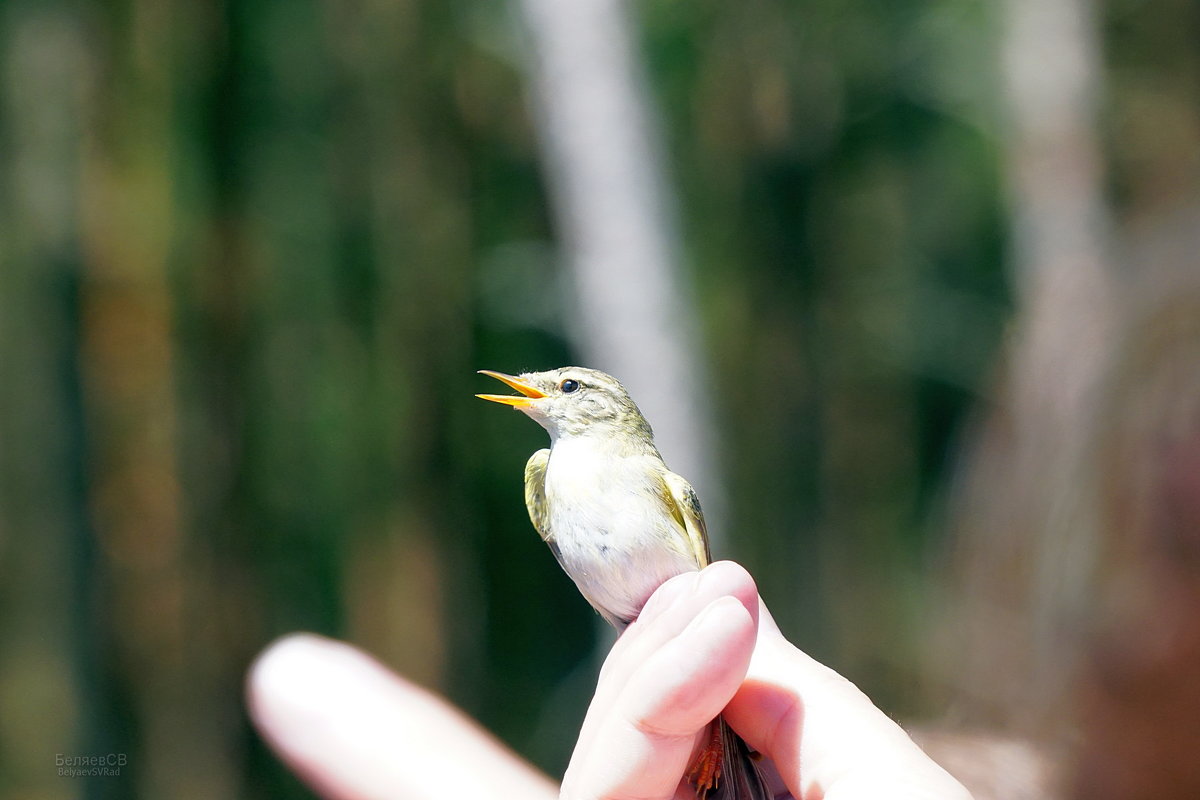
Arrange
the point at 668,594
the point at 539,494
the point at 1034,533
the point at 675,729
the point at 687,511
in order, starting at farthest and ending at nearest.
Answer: the point at 539,494 → the point at 687,511 → the point at 668,594 → the point at 675,729 → the point at 1034,533

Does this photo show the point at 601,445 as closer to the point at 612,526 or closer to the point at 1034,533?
the point at 612,526

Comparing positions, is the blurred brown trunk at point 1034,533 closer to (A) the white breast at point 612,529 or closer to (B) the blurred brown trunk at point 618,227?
(A) the white breast at point 612,529

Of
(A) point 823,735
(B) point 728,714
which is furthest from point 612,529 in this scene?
(A) point 823,735

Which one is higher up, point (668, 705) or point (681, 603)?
point (681, 603)

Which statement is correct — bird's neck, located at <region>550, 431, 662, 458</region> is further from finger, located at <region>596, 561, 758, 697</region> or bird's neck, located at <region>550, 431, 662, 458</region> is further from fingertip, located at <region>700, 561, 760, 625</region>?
fingertip, located at <region>700, 561, 760, 625</region>

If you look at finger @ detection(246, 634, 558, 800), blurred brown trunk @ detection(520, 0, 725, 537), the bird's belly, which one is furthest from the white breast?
blurred brown trunk @ detection(520, 0, 725, 537)

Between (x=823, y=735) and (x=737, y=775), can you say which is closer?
(x=823, y=735)

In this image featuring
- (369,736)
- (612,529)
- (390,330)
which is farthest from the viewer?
(390,330)

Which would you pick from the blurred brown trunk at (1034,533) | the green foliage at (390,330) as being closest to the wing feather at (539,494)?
the blurred brown trunk at (1034,533)
